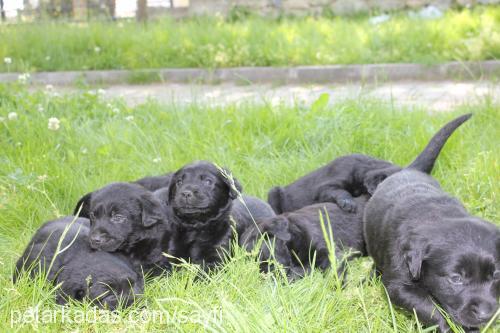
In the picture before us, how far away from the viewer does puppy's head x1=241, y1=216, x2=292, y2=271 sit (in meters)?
3.72

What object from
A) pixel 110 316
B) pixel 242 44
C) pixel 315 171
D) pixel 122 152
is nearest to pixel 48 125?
pixel 122 152

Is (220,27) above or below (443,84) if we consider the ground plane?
above

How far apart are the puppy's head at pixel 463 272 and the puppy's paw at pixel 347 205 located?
173cm

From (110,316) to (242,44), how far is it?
6.90m

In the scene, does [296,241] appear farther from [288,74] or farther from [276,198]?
[288,74]

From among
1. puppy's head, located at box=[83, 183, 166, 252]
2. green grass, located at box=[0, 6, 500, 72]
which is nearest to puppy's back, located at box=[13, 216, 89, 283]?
puppy's head, located at box=[83, 183, 166, 252]

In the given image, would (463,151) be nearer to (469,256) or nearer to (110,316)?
(469,256)

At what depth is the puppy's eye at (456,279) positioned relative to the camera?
262 cm

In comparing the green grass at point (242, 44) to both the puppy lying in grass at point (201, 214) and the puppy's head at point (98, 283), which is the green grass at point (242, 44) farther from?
the puppy's head at point (98, 283)

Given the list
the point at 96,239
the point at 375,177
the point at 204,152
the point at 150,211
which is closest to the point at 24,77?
the point at 204,152

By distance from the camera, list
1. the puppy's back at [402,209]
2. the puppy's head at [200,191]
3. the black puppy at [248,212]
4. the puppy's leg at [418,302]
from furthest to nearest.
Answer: the black puppy at [248,212], the puppy's head at [200,191], the puppy's back at [402,209], the puppy's leg at [418,302]

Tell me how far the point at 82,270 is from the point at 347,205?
77.0 inches

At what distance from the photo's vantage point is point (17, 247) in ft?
13.8

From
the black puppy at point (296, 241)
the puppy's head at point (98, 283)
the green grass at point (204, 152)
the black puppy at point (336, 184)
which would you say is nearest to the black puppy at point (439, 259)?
the green grass at point (204, 152)
